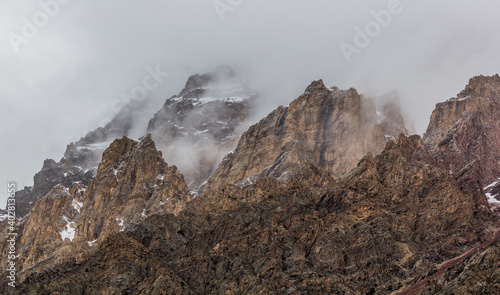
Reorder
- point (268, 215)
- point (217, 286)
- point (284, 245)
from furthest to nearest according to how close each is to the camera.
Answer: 1. point (268, 215)
2. point (284, 245)
3. point (217, 286)

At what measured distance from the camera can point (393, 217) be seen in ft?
545

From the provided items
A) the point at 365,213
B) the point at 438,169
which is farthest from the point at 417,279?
Result: the point at 438,169

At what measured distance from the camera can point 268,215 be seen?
185m

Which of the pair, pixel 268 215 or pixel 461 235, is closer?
pixel 461 235

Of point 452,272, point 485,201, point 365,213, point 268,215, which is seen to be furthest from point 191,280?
point 485,201

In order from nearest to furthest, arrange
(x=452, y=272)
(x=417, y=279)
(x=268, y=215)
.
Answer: (x=452, y=272)
(x=417, y=279)
(x=268, y=215)

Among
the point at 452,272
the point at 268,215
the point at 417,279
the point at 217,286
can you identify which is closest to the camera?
the point at 452,272

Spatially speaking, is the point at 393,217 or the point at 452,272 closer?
the point at 452,272

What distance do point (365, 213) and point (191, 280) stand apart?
4923 centimetres

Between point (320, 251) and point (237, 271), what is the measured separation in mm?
21641

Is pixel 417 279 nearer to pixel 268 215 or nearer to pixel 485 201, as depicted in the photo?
pixel 485 201

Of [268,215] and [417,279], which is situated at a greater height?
[268,215]

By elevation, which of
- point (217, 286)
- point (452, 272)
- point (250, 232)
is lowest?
point (452, 272)

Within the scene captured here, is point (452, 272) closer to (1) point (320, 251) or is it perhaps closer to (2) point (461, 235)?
(2) point (461, 235)
